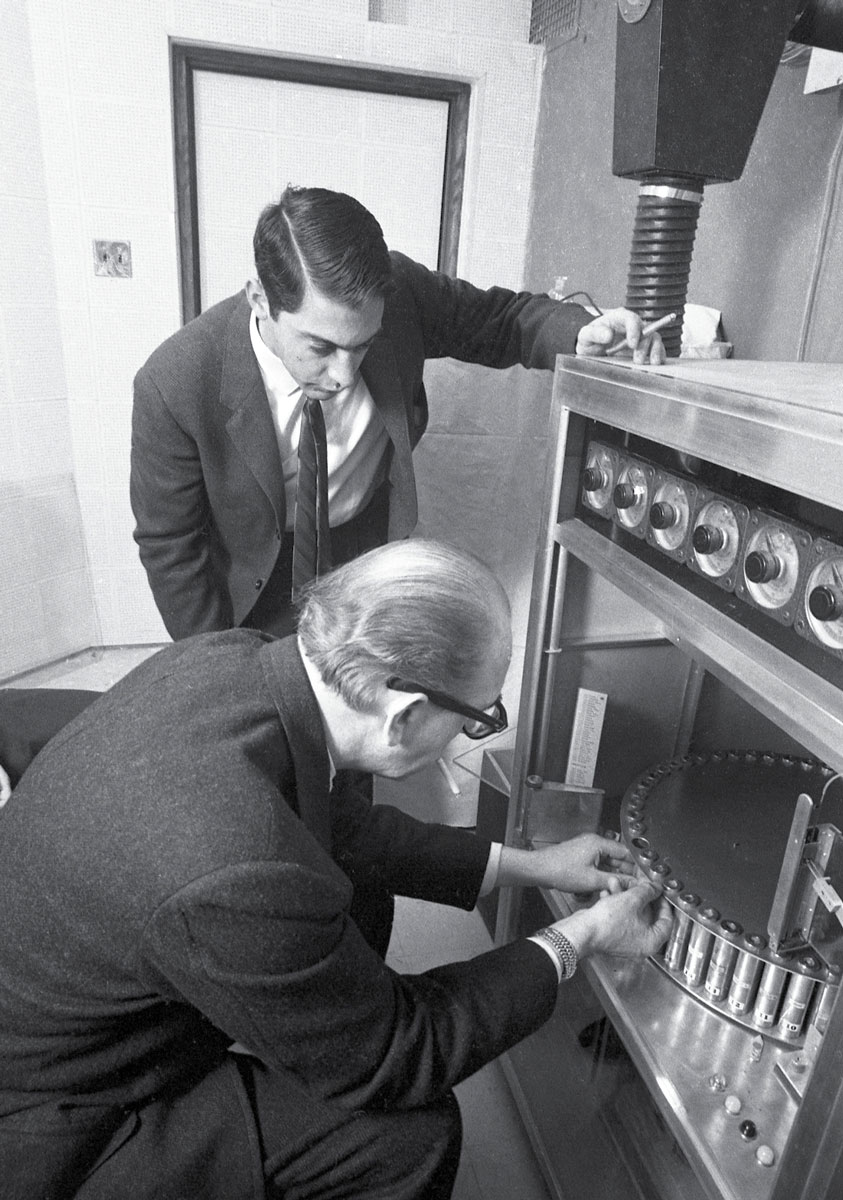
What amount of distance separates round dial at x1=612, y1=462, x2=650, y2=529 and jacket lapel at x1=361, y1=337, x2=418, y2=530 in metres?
0.68

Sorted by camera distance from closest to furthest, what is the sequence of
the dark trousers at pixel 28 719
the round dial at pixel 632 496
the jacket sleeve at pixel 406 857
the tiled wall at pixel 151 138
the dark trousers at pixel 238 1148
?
the dark trousers at pixel 238 1148 → the round dial at pixel 632 496 → the jacket sleeve at pixel 406 857 → the dark trousers at pixel 28 719 → the tiled wall at pixel 151 138

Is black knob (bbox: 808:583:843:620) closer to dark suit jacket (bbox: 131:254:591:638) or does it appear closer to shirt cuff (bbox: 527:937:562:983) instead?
shirt cuff (bbox: 527:937:562:983)

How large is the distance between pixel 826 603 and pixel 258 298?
3.62 ft

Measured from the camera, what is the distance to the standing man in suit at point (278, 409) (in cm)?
143

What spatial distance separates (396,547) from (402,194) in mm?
1899

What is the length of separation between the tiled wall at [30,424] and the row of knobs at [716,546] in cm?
193

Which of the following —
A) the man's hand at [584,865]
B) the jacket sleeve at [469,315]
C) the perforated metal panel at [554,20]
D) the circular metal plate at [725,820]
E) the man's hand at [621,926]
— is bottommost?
the man's hand at [584,865]

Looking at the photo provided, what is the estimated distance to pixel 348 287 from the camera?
4.39ft

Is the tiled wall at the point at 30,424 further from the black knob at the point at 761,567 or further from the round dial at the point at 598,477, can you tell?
the black knob at the point at 761,567

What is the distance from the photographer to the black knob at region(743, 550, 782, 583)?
2.66ft

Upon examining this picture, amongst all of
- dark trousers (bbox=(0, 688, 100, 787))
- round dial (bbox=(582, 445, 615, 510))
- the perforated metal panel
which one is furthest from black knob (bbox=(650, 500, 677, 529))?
the perforated metal panel

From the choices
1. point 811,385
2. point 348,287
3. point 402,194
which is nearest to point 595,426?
point 811,385

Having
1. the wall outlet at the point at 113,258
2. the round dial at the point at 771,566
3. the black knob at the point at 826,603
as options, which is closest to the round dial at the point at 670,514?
the round dial at the point at 771,566

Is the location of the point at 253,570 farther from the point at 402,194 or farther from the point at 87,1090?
the point at 402,194
